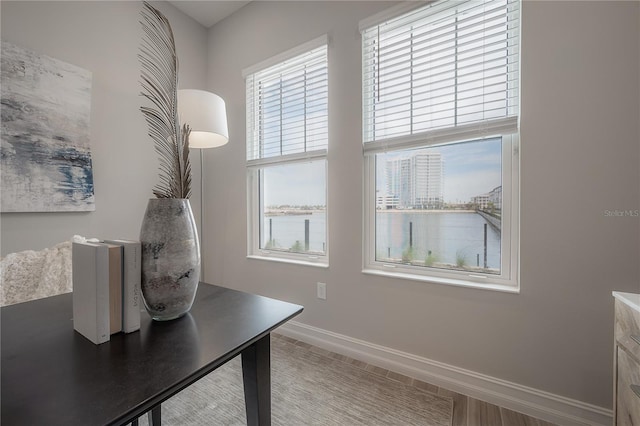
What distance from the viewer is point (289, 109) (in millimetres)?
2252

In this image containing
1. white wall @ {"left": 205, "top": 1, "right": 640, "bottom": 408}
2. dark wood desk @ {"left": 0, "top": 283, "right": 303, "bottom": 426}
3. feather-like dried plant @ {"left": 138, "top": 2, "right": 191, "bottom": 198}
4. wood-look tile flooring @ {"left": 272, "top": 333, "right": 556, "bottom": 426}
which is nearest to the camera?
dark wood desk @ {"left": 0, "top": 283, "right": 303, "bottom": 426}

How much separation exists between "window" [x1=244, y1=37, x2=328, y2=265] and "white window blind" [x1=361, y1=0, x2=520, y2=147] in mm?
420

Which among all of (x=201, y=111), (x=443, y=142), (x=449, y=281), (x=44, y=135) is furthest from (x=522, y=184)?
(x=44, y=135)

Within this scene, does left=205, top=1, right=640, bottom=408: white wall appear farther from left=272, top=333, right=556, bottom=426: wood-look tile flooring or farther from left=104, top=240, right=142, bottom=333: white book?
left=104, top=240, right=142, bottom=333: white book

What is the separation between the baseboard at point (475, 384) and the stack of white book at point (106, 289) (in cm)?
149

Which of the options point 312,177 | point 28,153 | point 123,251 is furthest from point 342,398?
point 28,153

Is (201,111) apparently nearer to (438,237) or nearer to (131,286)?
(131,286)

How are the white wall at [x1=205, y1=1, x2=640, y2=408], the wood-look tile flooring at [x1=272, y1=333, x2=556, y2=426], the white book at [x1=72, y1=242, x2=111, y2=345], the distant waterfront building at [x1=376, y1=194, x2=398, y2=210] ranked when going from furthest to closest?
1. the distant waterfront building at [x1=376, y1=194, x2=398, y2=210]
2. the wood-look tile flooring at [x1=272, y1=333, x2=556, y2=426]
3. the white wall at [x1=205, y1=1, x2=640, y2=408]
4. the white book at [x1=72, y1=242, x2=111, y2=345]

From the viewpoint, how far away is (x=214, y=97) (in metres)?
1.78

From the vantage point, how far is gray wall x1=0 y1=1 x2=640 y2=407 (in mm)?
1200

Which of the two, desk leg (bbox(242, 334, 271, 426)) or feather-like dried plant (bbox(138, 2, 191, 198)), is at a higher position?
feather-like dried plant (bbox(138, 2, 191, 198))

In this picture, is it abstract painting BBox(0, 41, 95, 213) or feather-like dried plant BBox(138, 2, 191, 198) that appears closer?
feather-like dried plant BBox(138, 2, 191, 198)

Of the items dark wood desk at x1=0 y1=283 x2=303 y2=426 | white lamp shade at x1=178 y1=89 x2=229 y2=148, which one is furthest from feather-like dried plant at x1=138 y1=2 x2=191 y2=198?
white lamp shade at x1=178 y1=89 x2=229 y2=148

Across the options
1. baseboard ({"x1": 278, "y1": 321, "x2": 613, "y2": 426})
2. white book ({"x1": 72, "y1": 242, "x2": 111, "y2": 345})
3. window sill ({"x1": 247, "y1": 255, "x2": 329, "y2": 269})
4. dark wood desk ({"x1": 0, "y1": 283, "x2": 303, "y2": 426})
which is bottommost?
baseboard ({"x1": 278, "y1": 321, "x2": 613, "y2": 426})
